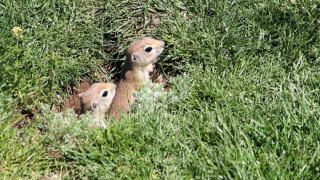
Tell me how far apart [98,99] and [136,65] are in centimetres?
68

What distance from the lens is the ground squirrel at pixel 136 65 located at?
17.7 feet

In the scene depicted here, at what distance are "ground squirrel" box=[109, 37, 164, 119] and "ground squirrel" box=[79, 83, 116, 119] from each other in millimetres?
157

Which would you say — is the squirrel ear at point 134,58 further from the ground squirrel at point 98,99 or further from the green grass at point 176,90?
the ground squirrel at point 98,99

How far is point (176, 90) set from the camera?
191 inches

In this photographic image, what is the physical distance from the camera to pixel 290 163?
361 centimetres

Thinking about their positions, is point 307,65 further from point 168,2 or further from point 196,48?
point 168,2

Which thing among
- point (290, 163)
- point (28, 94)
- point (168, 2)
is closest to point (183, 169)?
point (290, 163)

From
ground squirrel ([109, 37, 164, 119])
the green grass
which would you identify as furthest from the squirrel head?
the green grass

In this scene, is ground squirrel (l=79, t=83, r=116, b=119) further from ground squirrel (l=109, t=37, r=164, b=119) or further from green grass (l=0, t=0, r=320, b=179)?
green grass (l=0, t=0, r=320, b=179)

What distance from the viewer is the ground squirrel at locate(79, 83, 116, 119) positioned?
543 cm

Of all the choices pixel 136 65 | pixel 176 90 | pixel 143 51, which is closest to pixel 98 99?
pixel 136 65

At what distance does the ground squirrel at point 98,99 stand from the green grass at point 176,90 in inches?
17.5

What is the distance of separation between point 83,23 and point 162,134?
275 cm

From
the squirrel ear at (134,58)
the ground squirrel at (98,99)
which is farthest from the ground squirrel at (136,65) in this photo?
the ground squirrel at (98,99)
